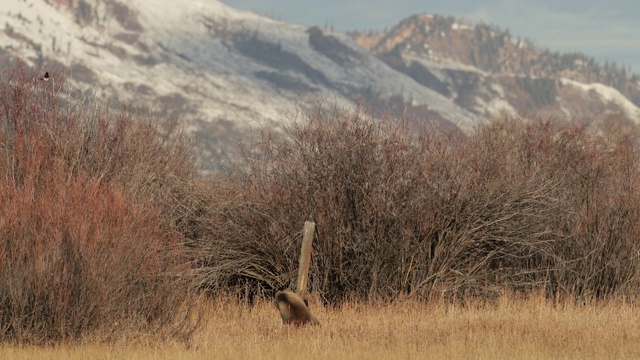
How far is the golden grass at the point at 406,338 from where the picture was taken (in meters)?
12.6

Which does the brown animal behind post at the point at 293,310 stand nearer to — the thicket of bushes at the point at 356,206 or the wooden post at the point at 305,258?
the wooden post at the point at 305,258

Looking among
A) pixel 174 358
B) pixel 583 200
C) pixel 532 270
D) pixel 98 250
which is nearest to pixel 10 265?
pixel 98 250

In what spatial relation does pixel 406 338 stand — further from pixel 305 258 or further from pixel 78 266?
pixel 78 266

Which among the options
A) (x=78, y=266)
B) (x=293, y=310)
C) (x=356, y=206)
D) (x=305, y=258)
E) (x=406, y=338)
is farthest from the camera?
(x=356, y=206)

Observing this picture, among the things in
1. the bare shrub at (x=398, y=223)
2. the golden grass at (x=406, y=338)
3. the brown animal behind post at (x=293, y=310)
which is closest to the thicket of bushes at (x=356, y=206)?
the bare shrub at (x=398, y=223)

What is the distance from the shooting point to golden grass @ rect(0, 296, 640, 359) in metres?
12.6

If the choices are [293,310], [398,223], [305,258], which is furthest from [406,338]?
[398,223]

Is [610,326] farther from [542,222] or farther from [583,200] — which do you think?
[583,200]

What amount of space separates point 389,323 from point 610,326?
132 inches

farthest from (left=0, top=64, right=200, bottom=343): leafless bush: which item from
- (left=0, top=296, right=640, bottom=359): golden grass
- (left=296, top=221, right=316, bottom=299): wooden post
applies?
(left=296, top=221, right=316, bottom=299): wooden post

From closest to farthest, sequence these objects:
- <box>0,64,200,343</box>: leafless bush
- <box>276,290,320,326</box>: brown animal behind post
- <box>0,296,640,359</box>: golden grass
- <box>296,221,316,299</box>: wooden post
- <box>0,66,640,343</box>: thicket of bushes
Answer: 1. <box>0,296,640,359</box>: golden grass
2. <box>0,64,200,343</box>: leafless bush
3. <box>276,290,320,326</box>: brown animal behind post
4. <box>296,221,316,299</box>: wooden post
5. <box>0,66,640,343</box>: thicket of bushes

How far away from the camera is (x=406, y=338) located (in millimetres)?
14125


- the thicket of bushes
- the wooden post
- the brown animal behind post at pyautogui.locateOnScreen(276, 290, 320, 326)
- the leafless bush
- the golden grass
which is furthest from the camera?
the thicket of bushes

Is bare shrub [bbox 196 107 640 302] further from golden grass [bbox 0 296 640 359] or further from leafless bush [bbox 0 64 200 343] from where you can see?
leafless bush [bbox 0 64 200 343]
